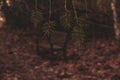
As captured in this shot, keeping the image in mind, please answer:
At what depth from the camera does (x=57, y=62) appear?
22.7ft

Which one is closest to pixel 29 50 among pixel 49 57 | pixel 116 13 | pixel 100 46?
pixel 49 57

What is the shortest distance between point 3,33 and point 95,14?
8.50 ft

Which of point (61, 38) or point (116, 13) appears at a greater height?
point (116, 13)

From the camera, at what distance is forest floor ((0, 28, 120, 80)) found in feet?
20.7

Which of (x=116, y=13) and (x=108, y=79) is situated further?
(x=116, y=13)

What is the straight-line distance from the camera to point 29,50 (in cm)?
739

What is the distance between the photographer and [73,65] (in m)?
6.79

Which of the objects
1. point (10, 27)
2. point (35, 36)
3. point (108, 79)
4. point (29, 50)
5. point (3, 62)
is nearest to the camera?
point (108, 79)

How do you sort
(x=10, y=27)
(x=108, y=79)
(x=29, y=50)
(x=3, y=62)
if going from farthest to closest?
1. (x=10, y=27)
2. (x=29, y=50)
3. (x=3, y=62)
4. (x=108, y=79)

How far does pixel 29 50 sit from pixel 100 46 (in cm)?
182

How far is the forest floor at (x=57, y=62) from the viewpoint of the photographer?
6324 millimetres

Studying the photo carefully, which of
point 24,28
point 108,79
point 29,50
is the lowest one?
point 108,79

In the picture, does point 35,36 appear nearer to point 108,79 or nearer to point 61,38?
point 61,38

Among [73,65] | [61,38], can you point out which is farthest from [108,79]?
[61,38]
